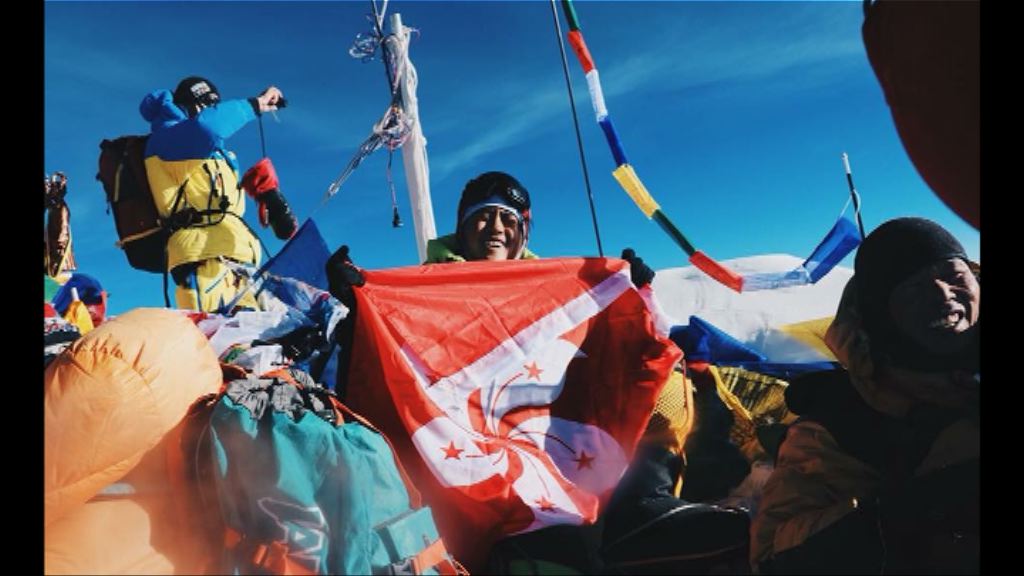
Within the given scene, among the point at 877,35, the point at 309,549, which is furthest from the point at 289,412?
the point at 877,35

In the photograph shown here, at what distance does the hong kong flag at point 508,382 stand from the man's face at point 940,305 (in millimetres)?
890

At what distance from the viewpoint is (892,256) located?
6.46 feet

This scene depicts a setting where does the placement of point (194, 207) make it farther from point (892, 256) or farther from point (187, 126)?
point (892, 256)

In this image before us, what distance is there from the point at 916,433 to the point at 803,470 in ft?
1.00

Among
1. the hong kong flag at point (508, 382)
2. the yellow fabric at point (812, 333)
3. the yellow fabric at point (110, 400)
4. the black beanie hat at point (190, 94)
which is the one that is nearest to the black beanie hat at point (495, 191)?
the hong kong flag at point (508, 382)

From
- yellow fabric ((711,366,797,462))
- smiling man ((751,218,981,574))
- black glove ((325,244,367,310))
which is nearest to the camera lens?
smiling man ((751,218,981,574))

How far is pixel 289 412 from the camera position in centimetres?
183

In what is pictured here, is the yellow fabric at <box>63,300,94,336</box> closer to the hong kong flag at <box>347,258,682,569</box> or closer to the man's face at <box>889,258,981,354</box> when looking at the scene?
the hong kong flag at <box>347,258,682,569</box>

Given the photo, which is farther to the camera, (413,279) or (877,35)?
(413,279)

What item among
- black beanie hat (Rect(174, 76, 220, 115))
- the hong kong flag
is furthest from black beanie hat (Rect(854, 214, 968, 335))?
black beanie hat (Rect(174, 76, 220, 115))

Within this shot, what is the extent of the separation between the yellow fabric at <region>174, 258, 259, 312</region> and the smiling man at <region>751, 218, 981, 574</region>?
3.64 m

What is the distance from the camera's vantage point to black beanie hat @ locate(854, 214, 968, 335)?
75.5 inches

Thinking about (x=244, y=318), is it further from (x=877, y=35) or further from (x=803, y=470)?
(x=877, y=35)
